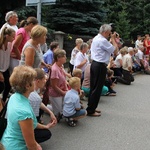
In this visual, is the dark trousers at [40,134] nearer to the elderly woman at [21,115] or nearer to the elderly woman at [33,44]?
the elderly woman at [21,115]

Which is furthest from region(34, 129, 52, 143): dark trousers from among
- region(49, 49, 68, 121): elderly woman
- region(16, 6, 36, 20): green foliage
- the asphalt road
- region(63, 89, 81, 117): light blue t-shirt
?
region(16, 6, 36, 20): green foliage

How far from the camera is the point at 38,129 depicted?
3.95 metres

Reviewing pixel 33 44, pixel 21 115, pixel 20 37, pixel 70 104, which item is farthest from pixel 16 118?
pixel 20 37

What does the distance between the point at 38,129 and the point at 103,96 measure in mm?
4949

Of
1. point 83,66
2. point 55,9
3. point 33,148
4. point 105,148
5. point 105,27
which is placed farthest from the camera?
point 55,9

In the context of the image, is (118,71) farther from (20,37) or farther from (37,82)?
(37,82)

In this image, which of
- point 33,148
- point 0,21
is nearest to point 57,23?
point 0,21

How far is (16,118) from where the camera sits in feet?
9.00

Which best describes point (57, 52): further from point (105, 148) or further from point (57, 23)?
point (57, 23)

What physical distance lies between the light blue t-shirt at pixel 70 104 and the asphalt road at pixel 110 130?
29 centimetres

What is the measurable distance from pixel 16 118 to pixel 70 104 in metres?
2.87

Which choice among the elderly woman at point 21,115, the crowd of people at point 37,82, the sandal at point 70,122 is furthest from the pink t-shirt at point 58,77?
the elderly woman at point 21,115

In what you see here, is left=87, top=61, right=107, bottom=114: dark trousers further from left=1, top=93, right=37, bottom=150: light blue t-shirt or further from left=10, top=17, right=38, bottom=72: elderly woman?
left=1, top=93, right=37, bottom=150: light blue t-shirt

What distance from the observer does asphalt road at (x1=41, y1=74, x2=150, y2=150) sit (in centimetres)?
477
